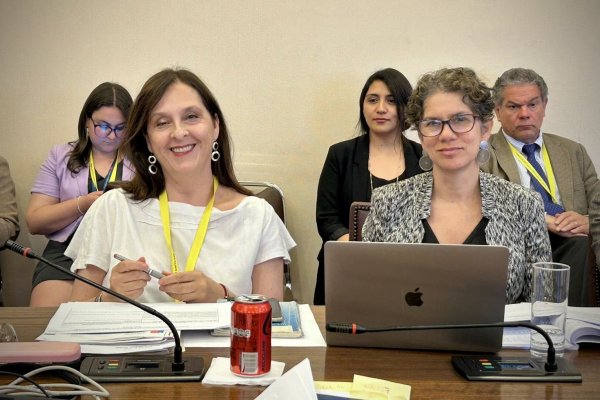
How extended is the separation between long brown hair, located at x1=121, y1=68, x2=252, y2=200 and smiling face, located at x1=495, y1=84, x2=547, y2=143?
198 cm

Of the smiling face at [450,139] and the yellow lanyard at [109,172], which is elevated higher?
the smiling face at [450,139]

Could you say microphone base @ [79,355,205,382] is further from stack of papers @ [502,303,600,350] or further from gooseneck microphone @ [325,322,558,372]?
stack of papers @ [502,303,600,350]

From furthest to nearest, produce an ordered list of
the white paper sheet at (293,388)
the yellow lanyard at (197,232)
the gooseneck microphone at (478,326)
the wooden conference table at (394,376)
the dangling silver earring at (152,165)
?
the dangling silver earring at (152,165), the yellow lanyard at (197,232), the gooseneck microphone at (478,326), the wooden conference table at (394,376), the white paper sheet at (293,388)

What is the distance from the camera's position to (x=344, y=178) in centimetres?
386

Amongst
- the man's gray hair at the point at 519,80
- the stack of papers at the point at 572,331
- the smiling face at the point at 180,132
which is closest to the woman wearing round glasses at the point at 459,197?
the stack of papers at the point at 572,331

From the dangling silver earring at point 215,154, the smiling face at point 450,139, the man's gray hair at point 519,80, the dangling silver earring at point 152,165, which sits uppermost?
the man's gray hair at point 519,80

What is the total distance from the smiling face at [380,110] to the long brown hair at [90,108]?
4.14ft

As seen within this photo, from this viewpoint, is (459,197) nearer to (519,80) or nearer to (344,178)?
(344,178)

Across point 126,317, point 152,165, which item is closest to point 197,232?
point 152,165

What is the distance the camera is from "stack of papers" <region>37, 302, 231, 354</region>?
1646mm

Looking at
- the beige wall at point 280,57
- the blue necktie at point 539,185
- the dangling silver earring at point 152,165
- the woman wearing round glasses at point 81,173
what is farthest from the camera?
the beige wall at point 280,57

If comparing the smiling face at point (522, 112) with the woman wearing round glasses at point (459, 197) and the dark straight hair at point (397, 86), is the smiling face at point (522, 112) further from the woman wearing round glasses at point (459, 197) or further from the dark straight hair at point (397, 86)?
the woman wearing round glasses at point (459, 197)

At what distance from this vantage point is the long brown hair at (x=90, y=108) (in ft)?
11.8

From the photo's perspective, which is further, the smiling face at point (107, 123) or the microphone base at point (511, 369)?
the smiling face at point (107, 123)
